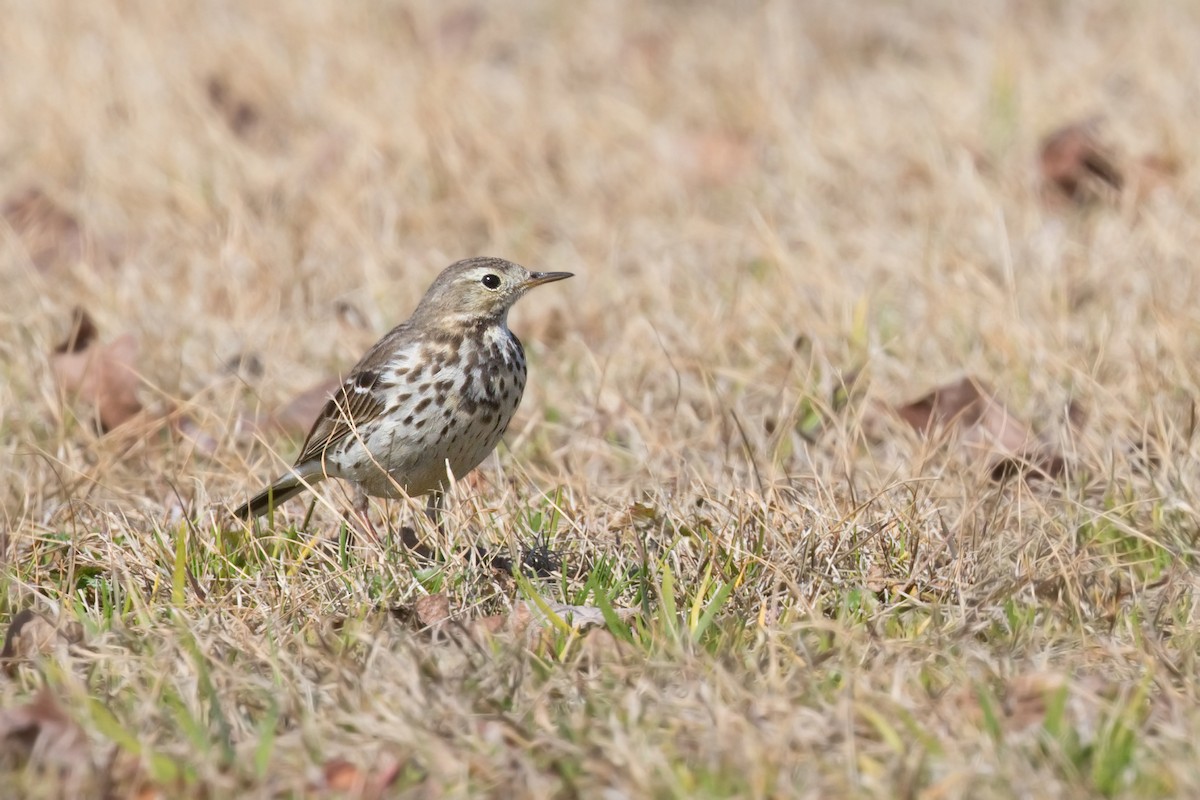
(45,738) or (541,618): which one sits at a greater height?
(45,738)

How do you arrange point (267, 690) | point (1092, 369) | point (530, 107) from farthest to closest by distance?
point (530, 107) < point (1092, 369) < point (267, 690)

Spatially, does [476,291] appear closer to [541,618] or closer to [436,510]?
[436,510]

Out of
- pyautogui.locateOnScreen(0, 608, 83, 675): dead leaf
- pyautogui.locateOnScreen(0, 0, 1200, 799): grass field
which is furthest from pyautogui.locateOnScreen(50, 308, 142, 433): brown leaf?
pyautogui.locateOnScreen(0, 608, 83, 675): dead leaf

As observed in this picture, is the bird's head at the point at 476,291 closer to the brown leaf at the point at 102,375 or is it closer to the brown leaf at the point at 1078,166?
the brown leaf at the point at 102,375

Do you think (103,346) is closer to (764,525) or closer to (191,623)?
(191,623)

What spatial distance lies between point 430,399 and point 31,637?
4.61 ft

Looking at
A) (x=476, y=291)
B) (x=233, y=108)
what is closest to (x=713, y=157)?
(x=233, y=108)

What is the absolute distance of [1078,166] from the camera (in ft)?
25.5

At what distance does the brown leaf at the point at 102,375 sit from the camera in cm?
576

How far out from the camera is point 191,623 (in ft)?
13.5

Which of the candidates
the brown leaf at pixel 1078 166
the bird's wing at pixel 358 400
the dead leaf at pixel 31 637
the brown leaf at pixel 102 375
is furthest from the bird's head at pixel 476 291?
the brown leaf at pixel 1078 166

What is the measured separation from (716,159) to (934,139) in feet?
3.50

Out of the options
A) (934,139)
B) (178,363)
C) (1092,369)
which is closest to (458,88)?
(934,139)

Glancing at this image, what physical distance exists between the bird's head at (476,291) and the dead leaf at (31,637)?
5.41 feet
